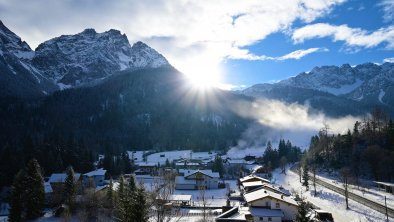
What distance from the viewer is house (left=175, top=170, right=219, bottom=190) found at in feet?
343

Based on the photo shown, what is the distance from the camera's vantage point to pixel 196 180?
347ft

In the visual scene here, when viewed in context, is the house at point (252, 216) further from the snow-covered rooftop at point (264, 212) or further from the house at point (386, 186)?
the house at point (386, 186)

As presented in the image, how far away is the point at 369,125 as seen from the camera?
393ft

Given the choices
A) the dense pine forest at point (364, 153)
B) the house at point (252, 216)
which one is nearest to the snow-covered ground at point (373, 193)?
the dense pine forest at point (364, 153)

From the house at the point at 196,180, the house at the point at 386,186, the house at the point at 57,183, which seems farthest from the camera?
the house at the point at 196,180

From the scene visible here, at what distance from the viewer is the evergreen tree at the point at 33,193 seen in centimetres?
6328

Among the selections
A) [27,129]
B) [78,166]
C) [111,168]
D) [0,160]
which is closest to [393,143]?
[111,168]

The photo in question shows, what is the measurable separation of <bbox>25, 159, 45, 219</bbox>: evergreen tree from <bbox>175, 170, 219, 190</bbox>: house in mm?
45668

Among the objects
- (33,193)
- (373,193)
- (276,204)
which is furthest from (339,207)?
(33,193)

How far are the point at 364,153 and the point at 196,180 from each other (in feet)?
159

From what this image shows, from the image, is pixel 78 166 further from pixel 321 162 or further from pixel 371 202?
pixel 371 202

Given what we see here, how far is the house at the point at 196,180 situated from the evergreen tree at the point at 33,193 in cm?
4567

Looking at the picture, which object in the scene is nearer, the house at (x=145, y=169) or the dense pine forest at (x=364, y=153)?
the dense pine forest at (x=364, y=153)

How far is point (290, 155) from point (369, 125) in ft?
142
